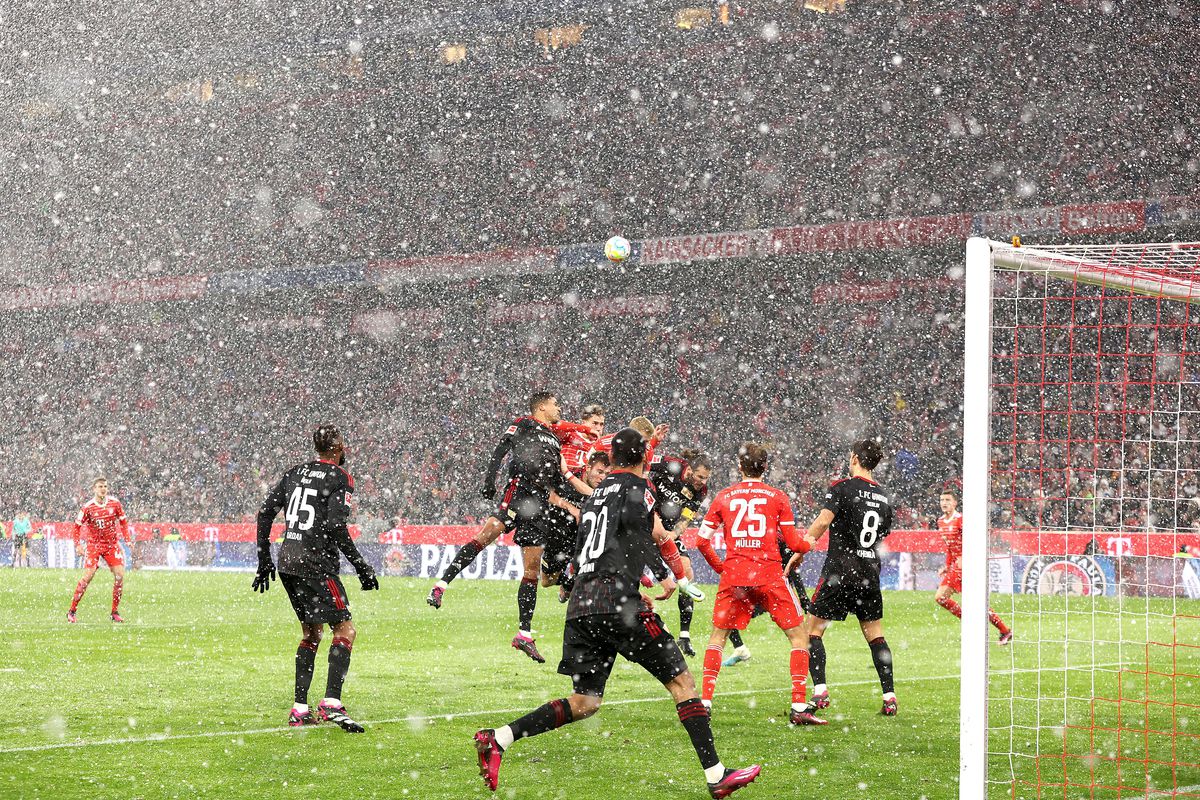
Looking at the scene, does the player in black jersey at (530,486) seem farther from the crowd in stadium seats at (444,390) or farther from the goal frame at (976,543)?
the crowd in stadium seats at (444,390)

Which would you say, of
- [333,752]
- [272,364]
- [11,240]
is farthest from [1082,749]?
[11,240]

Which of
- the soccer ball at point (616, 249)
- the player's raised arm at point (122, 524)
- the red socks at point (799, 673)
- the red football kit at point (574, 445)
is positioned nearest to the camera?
the red socks at point (799, 673)

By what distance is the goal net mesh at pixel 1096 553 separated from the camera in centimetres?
727

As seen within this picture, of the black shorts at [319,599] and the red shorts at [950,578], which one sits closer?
the black shorts at [319,599]

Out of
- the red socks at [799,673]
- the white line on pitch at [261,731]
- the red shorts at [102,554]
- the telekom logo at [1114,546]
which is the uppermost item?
the telekom logo at [1114,546]

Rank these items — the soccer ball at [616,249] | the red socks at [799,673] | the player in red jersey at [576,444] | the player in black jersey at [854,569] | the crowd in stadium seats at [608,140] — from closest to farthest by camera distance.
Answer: the red socks at [799,673], the player in black jersey at [854,569], the player in red jersey at [576,444], the soccer ball at [616,249], the crowd in stadium seats at [608,140]

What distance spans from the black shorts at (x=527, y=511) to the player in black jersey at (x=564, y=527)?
0.08m

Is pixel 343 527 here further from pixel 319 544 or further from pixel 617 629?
pixel 617 629

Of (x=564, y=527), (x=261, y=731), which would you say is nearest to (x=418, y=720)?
(x=261, y=731)

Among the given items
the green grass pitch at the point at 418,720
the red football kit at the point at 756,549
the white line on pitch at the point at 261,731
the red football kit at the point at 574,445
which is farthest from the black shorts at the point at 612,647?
the red football kit at the point at 574,445

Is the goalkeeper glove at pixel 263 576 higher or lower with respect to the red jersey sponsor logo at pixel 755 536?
lower

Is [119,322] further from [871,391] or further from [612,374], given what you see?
[871,391]

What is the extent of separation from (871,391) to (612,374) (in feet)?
22.3

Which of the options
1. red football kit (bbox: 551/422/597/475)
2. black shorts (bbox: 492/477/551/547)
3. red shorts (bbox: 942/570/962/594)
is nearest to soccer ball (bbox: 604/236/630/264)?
red football kit (bbox: 551/422/597/475)
